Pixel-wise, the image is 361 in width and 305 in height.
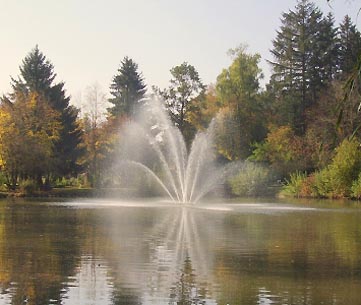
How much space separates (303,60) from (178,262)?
6066cm

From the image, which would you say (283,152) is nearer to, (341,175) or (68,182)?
(341,175)

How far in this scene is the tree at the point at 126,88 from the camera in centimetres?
8725

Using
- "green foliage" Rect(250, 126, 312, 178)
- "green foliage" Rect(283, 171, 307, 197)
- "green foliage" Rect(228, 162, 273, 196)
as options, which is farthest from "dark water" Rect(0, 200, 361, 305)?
"green foliage" Rect(250, 126, 312, 178)

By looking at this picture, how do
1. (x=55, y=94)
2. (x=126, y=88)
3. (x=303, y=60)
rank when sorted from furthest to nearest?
(x=126, y=88) < (x=303, y=60) < (x=55, y=94)

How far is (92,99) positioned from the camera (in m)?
76.7

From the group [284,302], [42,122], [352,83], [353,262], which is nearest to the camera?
[352,83]

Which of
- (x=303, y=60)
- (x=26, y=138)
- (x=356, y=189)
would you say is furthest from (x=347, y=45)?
(x=26, y=138)

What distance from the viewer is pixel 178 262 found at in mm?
15242

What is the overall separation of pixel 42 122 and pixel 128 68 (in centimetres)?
3329

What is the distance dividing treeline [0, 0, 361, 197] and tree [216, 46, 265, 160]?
0.10m

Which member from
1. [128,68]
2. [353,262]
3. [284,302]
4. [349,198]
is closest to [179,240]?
[353,262]

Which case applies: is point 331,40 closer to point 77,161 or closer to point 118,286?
point 77,161

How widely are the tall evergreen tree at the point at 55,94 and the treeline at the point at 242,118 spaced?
0.09 m

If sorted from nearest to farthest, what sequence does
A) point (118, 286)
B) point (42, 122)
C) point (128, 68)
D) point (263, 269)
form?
point (118, 286), point (263, 269), point (42, 122), point (128, 68)
